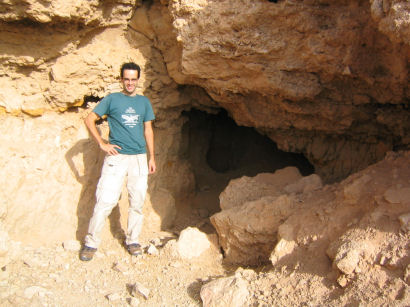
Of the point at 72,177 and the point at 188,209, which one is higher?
the point at 72,177

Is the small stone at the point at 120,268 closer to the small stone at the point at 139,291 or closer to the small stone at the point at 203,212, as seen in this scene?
the small stone at the point at 139,291

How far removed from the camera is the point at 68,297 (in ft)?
8.31

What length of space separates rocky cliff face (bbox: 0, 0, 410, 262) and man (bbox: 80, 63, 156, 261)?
0.46 meters

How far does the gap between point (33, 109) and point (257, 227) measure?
2.27 metres

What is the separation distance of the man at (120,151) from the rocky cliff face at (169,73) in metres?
0.46

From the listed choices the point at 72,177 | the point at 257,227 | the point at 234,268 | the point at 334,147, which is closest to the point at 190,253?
the point at 234,268

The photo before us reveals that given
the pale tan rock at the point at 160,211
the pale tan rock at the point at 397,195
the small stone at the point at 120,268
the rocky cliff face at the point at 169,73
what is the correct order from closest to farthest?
the pale tan rock at the point at 397,195 < the small stone at the point at 120,268 < the rocky cliff face at the point at 169,73 < the pale tan rock at the point at 160,211

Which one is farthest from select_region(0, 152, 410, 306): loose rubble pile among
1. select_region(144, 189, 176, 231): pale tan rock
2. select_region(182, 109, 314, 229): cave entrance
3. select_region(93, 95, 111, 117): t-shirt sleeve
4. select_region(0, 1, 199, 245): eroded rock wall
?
select_region(182, 109, 314, 229): cave entrance

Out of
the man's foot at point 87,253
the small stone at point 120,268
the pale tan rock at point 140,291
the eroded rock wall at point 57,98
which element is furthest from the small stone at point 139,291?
the eroded rock wall at point 57,98

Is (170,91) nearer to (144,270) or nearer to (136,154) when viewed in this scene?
(136,154)

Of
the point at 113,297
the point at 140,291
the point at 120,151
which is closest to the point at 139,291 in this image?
the point at 140,291

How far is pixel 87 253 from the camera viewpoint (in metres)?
3.00

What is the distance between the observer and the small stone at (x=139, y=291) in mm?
2504

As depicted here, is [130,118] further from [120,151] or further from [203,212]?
[203,212]
